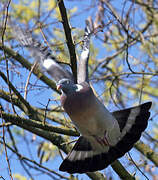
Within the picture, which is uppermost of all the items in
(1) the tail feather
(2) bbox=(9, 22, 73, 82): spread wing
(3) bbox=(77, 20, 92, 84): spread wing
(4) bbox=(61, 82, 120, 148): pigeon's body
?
(2) bbox=(9, 22, 73, 82): spread wing

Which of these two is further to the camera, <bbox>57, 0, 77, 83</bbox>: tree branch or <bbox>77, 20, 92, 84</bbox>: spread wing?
<bbox>77, 20, 92, 84</bbox>: spread wing

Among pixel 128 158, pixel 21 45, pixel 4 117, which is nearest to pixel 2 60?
pixel 21 45

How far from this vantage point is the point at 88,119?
2.76 metres

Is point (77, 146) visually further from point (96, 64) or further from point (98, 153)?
point (96, 64)

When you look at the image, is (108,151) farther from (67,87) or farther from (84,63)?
(84,63)

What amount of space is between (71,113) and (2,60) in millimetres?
1158

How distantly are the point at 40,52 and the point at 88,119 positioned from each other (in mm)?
1013

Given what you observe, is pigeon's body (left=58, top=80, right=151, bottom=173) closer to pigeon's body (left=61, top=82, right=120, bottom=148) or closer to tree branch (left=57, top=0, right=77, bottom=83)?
pigeon's body (left=61, top=82, right=120, bottom=148)

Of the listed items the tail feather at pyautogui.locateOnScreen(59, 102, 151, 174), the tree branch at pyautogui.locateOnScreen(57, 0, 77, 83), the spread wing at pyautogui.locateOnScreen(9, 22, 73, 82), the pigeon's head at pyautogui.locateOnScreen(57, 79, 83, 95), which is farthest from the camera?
the spread wing at pyautogui.locateOnScreen(9, 22, 73, 82)

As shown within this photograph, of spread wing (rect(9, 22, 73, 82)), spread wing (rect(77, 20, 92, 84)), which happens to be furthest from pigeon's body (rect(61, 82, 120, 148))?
spread wing (rect(9, 22, 73, 82))

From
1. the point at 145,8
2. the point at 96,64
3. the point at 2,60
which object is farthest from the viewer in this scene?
the point at 145,8

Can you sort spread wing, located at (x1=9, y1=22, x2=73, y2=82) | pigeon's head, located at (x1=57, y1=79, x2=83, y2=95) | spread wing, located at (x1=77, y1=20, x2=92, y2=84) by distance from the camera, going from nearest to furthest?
→ pigeon's head, located at (x1=57, y1=79, x2=83, y2=95)
spread wing, located at (x1=77, y1=20, x2=92, y2=84)
spread wing, located at (x1=9, y1=22, x2=73, y2=82)

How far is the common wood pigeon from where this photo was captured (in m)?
2.76

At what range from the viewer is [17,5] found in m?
5.41
